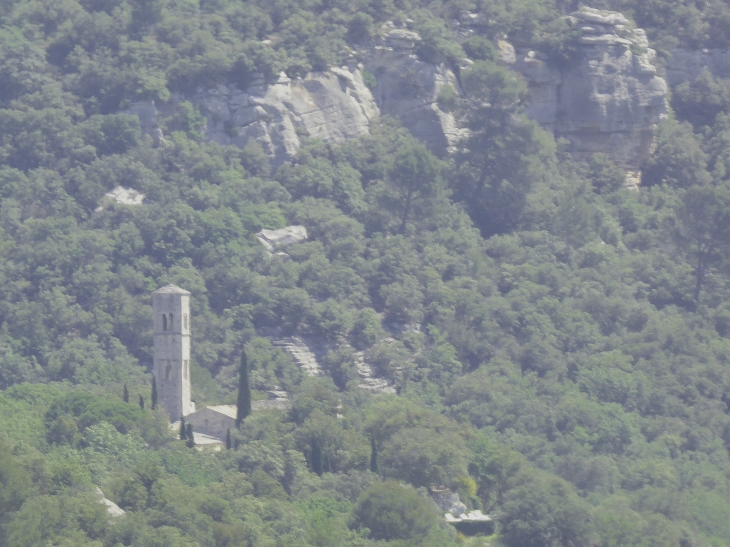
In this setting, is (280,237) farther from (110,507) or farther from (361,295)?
(110,507)

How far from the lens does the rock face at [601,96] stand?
98.4m

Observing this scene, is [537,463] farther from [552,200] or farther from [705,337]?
A: [552,200]

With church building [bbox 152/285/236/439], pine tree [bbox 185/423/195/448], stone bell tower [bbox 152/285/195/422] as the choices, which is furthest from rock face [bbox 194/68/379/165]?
pine tree [bbox 185/423/195/448]

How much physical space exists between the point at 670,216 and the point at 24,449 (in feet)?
112

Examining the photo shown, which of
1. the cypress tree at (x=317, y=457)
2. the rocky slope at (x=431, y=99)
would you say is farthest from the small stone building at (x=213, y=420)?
the rocky slope at (x=431, y=99)

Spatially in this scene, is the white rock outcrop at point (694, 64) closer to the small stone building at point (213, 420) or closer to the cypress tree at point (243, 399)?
the small stone building at point (213, 420)

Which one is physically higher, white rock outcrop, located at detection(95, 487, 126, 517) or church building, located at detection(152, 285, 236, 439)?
white rock outcrop, located at detection(95, 487, 126, 517)

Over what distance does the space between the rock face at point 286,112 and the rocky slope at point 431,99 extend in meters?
0.04

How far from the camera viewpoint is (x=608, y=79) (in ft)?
323

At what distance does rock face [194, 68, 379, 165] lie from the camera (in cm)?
9325

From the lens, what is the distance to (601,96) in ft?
323

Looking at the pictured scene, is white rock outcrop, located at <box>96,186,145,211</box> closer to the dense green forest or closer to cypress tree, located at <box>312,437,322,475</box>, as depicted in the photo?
the dense green forest

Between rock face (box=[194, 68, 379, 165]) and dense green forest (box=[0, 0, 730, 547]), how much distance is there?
2.12ft

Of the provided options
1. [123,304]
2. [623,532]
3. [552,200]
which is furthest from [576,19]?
[623,532]
